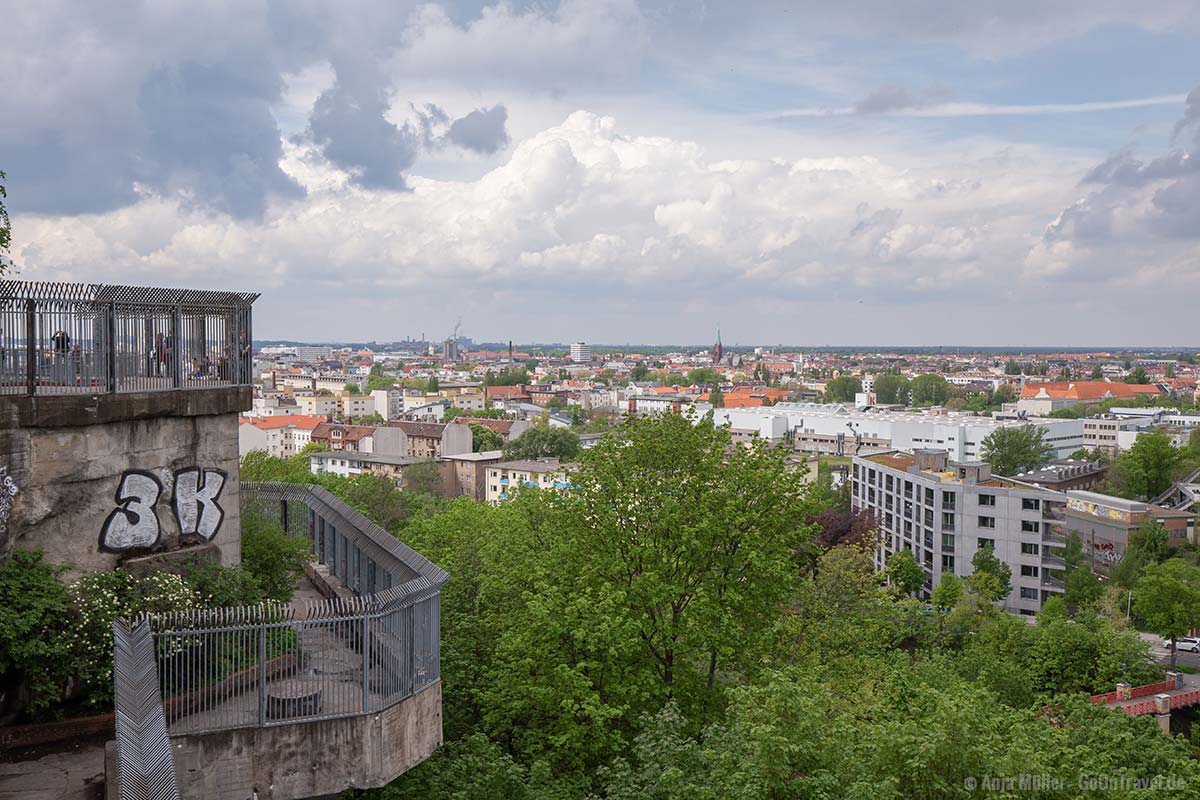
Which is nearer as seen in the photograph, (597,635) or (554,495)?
(597,635)

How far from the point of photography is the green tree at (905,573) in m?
64.1

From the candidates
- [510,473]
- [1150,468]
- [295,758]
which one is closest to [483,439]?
[510,473]

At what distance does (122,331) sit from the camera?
46.4ft

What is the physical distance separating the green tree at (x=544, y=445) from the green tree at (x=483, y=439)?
9722 mm

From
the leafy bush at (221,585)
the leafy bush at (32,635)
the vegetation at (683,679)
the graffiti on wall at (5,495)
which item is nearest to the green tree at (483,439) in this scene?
the vegetation at (683,679)

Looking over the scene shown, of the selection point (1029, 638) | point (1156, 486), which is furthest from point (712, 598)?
point (1156, 486)

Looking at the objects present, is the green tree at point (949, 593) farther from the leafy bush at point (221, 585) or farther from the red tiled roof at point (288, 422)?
the red tiled roof at point (288, 422)

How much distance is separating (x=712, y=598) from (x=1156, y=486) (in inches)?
3510

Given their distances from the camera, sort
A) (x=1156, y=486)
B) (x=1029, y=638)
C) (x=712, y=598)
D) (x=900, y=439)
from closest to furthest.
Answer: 1. (x=712, y=598)
2. (x=1029, y=638)
3. (x=1156, y=486)
4. (x=900, y=439)

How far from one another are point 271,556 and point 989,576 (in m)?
49.6

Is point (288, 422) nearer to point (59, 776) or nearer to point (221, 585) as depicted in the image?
point (221, 585)

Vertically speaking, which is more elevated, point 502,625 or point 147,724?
point 147,724

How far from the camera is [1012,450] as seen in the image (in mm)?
107125

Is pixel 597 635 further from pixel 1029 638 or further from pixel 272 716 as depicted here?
pixel 1029 638
